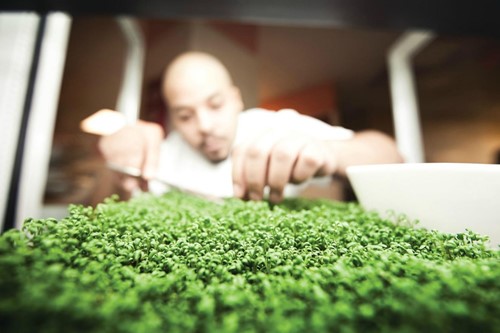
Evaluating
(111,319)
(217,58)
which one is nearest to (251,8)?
(217,58)

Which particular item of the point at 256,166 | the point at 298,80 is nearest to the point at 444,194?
the point at 256,166

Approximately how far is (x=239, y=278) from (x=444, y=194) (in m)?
0.64

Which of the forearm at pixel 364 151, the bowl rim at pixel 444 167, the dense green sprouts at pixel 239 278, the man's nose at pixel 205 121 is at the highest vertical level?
the man's nose at pixel 205 121

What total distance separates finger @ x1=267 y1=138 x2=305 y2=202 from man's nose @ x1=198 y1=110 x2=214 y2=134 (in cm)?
99

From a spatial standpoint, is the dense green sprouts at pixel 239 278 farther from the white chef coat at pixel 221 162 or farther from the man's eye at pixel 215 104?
the man's eye at pixel 215 104

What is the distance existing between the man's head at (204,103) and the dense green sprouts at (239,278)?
1.35 metres

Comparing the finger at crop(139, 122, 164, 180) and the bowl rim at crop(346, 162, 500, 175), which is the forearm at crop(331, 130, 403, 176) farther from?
the finger at crop(139, 122, 164, 180)

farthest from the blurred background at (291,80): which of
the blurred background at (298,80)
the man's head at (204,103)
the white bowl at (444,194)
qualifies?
the white bowl at (444,194)

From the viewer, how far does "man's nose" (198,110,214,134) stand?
202 cm

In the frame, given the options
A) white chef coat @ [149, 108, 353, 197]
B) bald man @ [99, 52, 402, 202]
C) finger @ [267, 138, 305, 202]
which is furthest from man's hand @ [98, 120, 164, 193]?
finger @ [267, 138, 305, 202]

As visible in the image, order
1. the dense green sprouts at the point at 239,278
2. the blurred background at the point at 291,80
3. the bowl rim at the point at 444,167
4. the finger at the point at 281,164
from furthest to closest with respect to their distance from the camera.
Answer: the blurred background at the point at 291,80, the finger at the point at 281,164, the bowl rim at the point at 444,167, the dense green sprouts at the point at 239,278

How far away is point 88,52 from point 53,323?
253cm

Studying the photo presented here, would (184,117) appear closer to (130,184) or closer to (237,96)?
(237,96)

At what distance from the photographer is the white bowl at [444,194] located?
0.74 m
